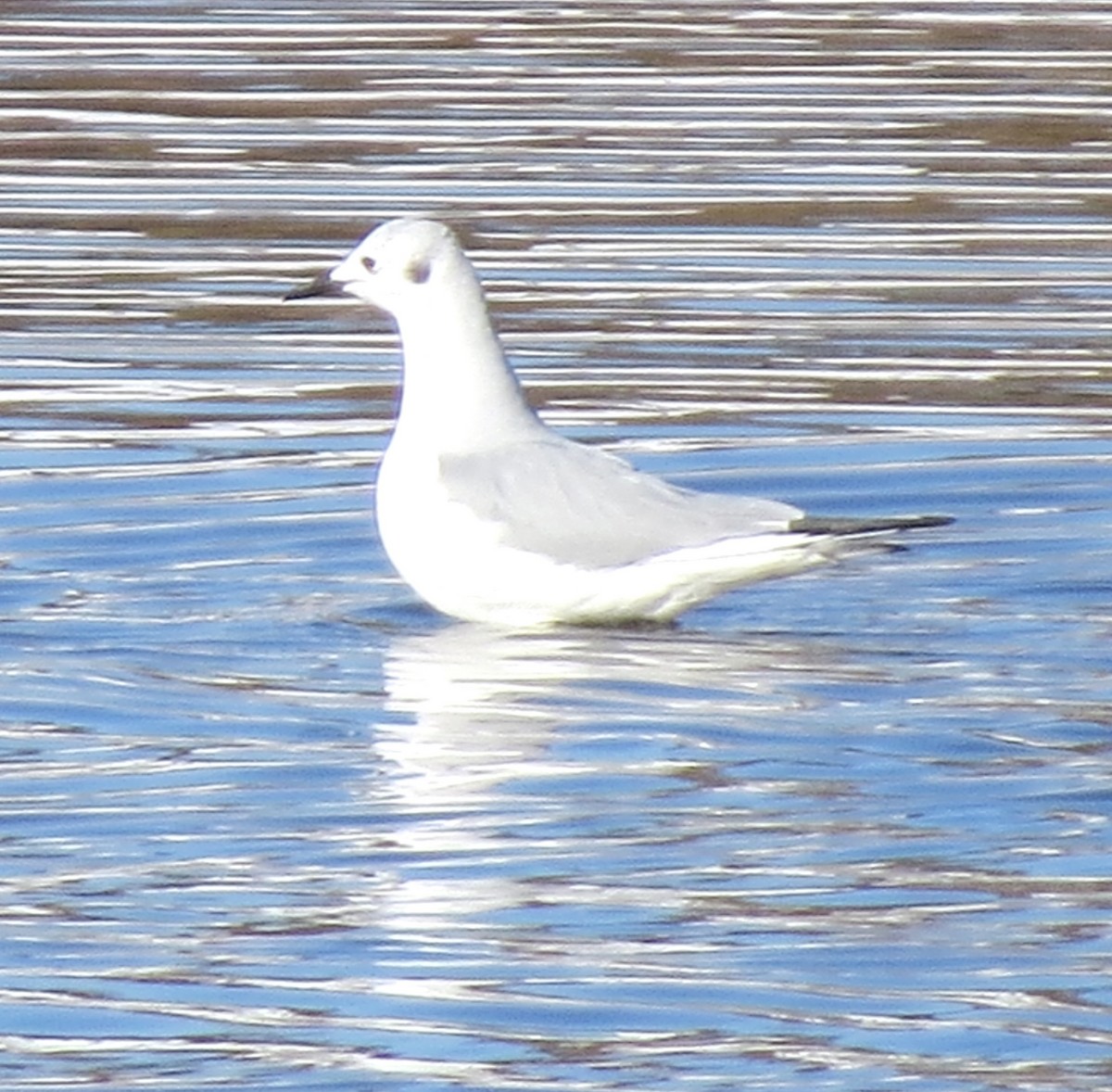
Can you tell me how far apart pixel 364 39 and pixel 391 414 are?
21.2ft

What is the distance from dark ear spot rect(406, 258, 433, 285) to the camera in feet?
31.1

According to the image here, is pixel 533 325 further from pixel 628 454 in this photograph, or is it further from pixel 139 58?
pixel 139 58

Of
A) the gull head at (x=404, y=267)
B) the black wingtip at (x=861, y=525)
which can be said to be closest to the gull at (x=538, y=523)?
the black wingtip at (x=861, y=525)

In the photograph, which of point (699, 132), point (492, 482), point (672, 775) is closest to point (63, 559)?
point (492, 482)

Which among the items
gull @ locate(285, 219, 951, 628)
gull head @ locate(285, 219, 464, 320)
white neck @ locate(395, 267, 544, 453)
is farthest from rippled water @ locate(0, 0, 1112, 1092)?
gull head @ locate(285, 219, 464, 320)

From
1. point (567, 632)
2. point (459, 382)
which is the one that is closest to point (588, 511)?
point (567, 632)

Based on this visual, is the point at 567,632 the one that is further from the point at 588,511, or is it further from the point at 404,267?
the point at 404,267

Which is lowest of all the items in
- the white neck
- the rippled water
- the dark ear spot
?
the rippled water

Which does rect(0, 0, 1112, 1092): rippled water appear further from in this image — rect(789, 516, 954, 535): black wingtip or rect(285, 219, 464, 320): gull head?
rect(285, 219, 464, 320): gull head

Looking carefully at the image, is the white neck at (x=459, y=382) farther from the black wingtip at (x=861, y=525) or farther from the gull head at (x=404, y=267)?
the black wingtip at (x=861, y=525)

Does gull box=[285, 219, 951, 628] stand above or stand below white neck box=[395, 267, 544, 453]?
below

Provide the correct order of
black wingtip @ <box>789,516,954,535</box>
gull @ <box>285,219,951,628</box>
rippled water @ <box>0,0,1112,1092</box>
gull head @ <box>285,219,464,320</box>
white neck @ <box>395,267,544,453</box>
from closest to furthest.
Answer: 1. rippled water @ <box>0,0,1112,1092</box>
2. black wingtip @ <box>789,516,954,535</box>
3. gull @ <box>285,219,951,628</box>
4. white neck @ <box>395,267,544,453</box>
5. gull head @ <box>285,219,464,320</box>

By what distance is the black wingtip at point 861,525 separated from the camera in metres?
8.84

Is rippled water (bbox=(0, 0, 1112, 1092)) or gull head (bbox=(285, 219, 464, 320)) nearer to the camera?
rippled water (bbox=(0, 0, 1112, 1092))
